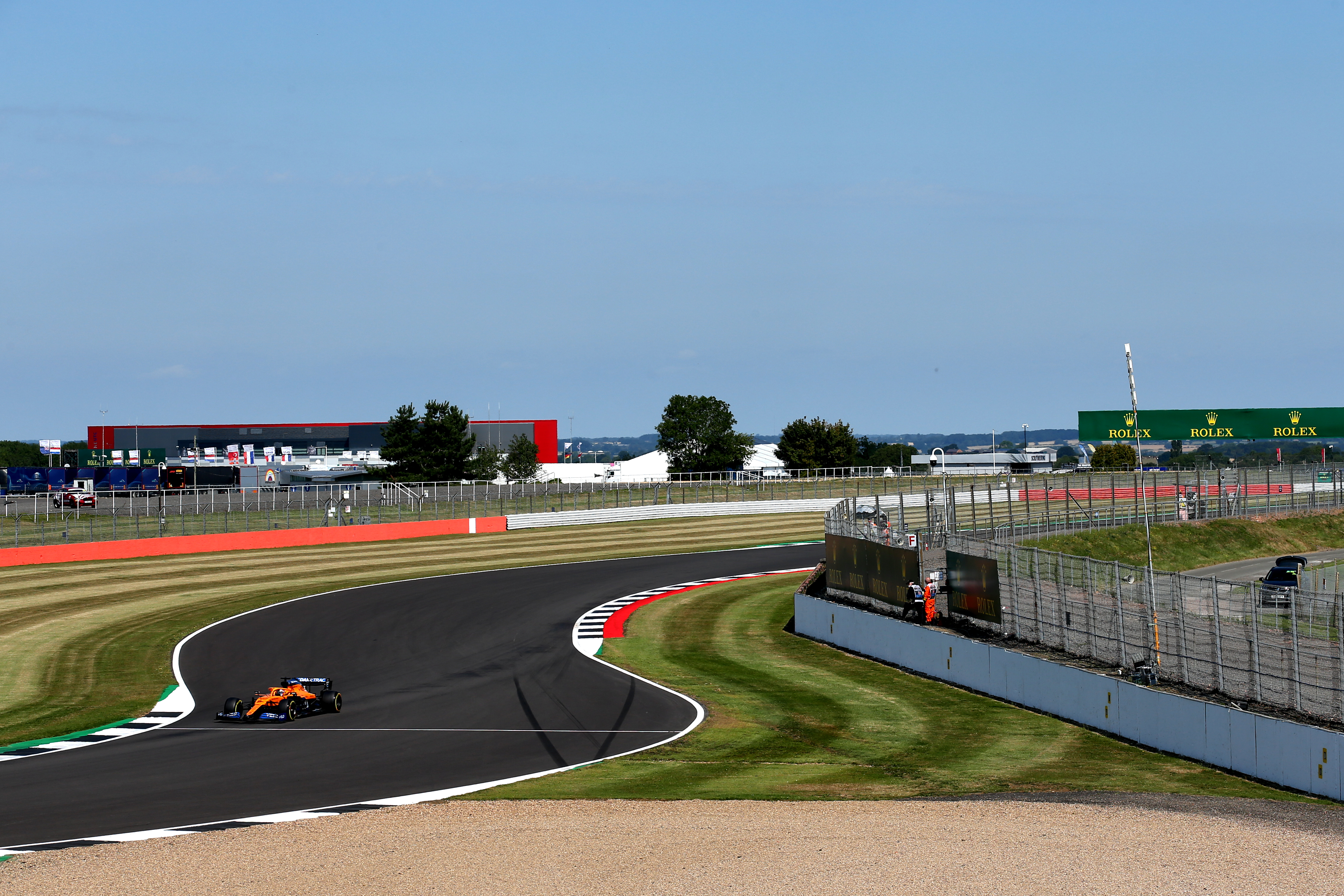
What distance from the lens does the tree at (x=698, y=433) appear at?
145 meters

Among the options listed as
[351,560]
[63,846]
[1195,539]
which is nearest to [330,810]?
[63,846]

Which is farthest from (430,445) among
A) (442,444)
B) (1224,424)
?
(1224,424)

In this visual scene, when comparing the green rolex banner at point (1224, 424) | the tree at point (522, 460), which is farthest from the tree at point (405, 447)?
the green rolex banner at point (1224, 424)

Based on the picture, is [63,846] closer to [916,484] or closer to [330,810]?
[330,810]

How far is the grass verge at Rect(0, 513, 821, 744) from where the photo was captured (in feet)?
78.4

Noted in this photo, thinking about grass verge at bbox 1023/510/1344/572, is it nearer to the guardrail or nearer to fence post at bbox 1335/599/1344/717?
the guardrail

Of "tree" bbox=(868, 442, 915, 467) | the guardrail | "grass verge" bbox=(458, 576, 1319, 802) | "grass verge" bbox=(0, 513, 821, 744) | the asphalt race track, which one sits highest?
"tree" bbox=(868, 442, 915, 467)

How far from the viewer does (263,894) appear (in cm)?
1090

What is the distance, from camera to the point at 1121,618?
19812 millimetres

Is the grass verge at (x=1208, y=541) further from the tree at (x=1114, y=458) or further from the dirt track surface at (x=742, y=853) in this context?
the tree at (x=1114, y=458)

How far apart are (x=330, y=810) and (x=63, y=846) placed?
2979mm

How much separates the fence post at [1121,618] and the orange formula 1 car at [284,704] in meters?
14.3

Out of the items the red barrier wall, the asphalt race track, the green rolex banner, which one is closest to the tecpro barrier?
the asphalt race track

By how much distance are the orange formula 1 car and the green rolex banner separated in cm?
6198
